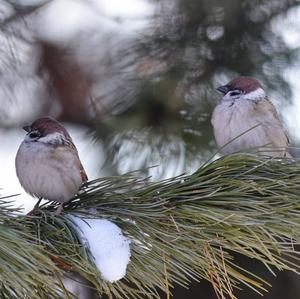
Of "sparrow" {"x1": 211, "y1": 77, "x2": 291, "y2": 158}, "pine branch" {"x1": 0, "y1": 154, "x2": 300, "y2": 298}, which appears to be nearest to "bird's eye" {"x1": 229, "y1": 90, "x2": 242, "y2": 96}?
"sparrow" {"x1": 211, "y1": 77, "x2": 291, "y2": 158}

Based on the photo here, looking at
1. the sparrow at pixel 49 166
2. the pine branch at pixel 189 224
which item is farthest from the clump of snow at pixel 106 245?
the sparrow at pixel 49 166

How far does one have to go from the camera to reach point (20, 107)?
163cm

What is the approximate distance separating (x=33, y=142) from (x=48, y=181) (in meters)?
0.11

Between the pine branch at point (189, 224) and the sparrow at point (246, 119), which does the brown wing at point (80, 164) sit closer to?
the sparrow at point (246, 119)

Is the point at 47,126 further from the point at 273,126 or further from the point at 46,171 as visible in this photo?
the point at 273,126

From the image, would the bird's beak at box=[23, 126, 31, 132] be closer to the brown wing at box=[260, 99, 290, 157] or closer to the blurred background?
the blurred background

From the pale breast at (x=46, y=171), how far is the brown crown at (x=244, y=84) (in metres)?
0.45

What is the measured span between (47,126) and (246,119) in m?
0.53

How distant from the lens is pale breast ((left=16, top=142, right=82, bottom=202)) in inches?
72.6

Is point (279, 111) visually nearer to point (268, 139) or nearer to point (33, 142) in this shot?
point (268, 139)

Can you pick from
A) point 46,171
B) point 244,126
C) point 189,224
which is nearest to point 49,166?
point 46,171

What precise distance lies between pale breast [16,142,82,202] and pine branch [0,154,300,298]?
67cm

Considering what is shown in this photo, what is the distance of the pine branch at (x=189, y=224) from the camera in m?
1.04

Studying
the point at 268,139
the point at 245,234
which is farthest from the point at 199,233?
the point at 268,139
